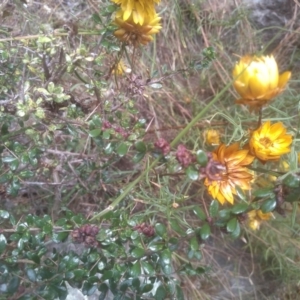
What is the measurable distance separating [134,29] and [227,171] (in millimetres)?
299

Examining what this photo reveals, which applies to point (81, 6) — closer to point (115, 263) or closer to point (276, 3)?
point (276, 3)

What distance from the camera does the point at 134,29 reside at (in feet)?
2.70

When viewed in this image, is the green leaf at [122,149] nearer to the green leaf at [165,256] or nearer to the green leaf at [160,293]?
the green leaf at [165,256]

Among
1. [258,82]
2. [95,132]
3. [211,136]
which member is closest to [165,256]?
[95,132]

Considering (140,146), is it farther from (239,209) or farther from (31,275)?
(31,275)

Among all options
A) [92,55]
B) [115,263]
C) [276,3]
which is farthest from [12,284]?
[276,3]

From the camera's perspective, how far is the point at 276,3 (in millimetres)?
1983

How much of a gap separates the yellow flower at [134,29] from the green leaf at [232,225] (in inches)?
13.4

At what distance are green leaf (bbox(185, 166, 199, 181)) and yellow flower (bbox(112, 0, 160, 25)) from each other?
273 mm

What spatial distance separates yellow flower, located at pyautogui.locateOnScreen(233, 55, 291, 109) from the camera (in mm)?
626

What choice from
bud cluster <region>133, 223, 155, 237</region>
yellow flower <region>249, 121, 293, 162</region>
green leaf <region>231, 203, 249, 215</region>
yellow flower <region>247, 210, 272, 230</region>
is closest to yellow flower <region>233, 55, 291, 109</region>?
yellow flower <region>249, 121, 293, 162</region>

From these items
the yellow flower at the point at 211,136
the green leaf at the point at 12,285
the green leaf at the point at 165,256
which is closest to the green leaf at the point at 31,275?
the green leaf at the point at 12,285

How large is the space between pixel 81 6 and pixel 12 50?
31.1 inches

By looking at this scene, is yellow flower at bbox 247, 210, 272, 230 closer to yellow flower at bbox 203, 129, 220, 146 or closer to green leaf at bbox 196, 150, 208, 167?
yellow flower at bbox 203, 129, 220, 146
